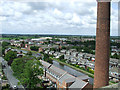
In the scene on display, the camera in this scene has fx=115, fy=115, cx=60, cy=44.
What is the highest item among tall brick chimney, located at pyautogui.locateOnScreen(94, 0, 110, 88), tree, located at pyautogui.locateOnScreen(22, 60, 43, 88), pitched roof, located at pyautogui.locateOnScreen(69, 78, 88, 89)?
tall brick chimney, located at pyautogui.locateOnScreen(94, 0, 110, 88)

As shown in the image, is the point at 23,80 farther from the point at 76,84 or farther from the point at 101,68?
the point at 101,68

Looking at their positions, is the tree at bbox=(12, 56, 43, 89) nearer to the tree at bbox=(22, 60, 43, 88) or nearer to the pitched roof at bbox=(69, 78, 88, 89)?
the tree at bbox=(22, 60, 43, 88)

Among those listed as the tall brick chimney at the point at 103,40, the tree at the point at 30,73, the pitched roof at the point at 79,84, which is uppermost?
the tall brick chimney at the point at 103,40

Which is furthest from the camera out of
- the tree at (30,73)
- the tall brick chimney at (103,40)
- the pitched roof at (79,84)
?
the tree at (30,73)

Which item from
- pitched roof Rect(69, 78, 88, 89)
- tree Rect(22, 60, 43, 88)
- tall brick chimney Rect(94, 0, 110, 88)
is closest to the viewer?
tall brick chimney Rect(94, 0, 110, 88)

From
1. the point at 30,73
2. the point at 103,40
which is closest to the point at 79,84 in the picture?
the point at 30,73

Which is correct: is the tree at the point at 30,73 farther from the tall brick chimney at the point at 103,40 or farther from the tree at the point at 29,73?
the tall brick chimney at the point at 103,40

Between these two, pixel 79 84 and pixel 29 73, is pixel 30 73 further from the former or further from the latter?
pixel 79 84

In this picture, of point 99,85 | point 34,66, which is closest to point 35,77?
point 34,66

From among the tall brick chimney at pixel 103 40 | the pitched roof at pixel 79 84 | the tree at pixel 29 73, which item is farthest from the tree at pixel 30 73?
the tall brick chimney at pixel 103 40

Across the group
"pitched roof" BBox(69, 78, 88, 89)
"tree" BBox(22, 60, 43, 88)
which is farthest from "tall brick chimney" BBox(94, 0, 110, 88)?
"tree" BBox(22, 60, 43, 88)

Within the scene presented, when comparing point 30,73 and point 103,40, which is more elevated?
point 103,40

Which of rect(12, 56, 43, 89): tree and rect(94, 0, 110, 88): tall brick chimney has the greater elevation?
rect(94, 0, 110, 88): tall brick chimney
